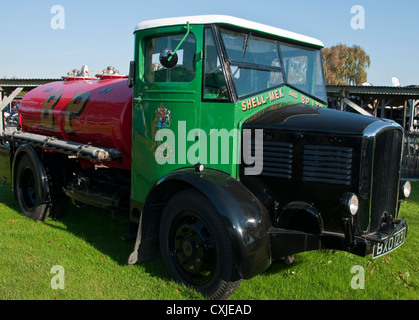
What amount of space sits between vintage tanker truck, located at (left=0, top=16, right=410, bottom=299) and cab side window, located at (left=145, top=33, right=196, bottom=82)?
13 mm

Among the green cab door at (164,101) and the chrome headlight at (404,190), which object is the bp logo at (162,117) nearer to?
the green cab door at (164,101)

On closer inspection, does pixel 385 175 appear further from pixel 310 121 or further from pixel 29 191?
pixel 29 191

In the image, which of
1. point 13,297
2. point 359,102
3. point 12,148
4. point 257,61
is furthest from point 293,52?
point 359,102

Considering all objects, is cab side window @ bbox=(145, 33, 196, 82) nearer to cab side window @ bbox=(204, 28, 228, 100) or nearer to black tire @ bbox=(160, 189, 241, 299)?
cab side window @ bbox=(204, 28, 228, 100)

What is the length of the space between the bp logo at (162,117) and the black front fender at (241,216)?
63 cm

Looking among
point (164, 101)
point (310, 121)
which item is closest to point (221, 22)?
point (164, 101)

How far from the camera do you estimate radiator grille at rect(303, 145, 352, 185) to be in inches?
133

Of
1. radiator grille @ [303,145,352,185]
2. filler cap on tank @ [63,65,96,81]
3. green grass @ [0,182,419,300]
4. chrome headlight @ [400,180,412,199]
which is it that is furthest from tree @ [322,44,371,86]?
radiator grille @ [303,145,352,185]

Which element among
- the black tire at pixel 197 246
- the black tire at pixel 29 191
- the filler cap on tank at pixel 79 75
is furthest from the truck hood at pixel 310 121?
the filler cap on tank at pixel 79 75

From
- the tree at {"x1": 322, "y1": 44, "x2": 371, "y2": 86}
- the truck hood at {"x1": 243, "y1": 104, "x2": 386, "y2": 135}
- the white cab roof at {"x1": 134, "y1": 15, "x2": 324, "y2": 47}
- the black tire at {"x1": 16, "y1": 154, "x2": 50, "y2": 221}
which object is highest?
the tree at {"x1": 322, "y1": 44, "x2": 371, "y2": 86}

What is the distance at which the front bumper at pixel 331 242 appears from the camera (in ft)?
10.7

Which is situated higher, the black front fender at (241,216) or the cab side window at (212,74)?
the cab side window at (212,74)
